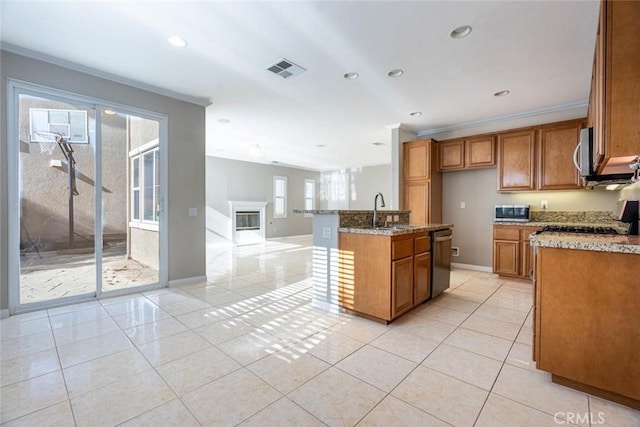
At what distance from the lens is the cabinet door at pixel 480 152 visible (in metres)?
4.64

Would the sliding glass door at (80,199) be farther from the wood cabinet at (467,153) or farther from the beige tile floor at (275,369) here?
the wood cabinet at (467,153)

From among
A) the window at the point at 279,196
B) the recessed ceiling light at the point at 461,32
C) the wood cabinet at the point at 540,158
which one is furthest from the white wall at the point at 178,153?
the window at the point at 279,196

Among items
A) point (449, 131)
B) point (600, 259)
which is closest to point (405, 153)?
point (449, 131)

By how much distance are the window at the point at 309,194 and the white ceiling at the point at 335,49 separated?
20.6 feet

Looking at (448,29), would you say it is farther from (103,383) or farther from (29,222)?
(29,222)

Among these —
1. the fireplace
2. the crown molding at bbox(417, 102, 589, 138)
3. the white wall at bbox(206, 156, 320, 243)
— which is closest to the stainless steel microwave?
the crown molding at bbox(417, 102, 589, 138)

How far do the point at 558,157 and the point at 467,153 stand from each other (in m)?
1.23

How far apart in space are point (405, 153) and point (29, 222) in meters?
5.36

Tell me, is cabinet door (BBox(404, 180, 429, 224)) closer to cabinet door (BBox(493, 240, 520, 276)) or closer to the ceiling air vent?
cabinet door (BBox(493, 240, 520, 276))

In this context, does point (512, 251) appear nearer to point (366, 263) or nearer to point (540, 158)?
point (540, 158)

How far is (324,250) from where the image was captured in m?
3.09

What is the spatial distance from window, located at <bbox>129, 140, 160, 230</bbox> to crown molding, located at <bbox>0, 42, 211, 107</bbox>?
69 centimetres

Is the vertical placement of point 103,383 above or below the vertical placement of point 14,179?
below

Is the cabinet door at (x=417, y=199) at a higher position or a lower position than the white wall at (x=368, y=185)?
lower
